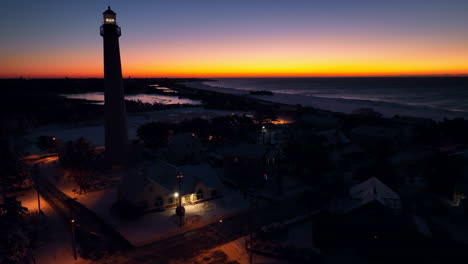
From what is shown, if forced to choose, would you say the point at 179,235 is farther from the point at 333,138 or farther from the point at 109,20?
the point at 333,138

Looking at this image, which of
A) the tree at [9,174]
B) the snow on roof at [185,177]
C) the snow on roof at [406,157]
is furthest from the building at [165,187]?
the snow on roof at [406,157]

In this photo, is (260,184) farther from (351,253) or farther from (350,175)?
(351,253)

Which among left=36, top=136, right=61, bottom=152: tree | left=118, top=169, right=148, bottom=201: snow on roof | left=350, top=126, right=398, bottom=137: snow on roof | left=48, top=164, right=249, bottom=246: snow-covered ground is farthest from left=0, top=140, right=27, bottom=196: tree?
left=350, top=126, right=398, bottom=137: snow on roof

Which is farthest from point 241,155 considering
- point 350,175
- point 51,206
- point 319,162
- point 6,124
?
point 6,124

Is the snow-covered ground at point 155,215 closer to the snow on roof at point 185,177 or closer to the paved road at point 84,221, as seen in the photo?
the paved road at point 84,221

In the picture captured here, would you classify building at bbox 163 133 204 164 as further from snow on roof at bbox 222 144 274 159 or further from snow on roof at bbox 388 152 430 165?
snow on roof at bbox 388 152 430 165

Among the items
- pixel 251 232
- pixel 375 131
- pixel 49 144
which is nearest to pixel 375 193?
pixel 251 232
